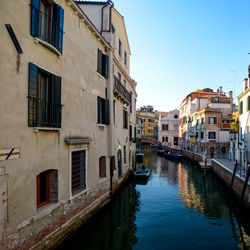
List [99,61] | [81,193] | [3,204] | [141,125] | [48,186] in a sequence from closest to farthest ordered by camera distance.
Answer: [3,204] < [48,186] < [81,193] < [99,61] < [141,125]

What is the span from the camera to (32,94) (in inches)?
260

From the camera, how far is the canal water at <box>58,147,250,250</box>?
9133 mm

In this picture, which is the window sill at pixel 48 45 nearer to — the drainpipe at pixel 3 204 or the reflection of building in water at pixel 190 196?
the drainpipe at pixel 3 204

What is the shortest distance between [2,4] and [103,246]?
8.96 m

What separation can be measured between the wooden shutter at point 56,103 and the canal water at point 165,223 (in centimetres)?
458

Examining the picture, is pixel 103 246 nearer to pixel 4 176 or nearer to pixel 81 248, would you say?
pixel 81 248

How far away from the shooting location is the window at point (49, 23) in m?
6.86

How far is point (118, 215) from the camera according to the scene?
12.2 meters

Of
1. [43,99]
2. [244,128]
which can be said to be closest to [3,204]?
[43,99]

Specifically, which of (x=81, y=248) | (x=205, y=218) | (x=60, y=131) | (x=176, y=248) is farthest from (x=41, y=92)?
(x=205, y=218)

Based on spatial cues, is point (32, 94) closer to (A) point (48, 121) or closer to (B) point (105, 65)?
(A) point (48, 121)

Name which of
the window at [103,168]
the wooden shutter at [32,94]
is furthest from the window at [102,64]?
the wooden shutter at [32,94]

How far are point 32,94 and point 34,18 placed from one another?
2314 millimetres

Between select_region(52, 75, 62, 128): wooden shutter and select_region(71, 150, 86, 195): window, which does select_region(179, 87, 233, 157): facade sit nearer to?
select_region(71, 150, 86, 195): window
